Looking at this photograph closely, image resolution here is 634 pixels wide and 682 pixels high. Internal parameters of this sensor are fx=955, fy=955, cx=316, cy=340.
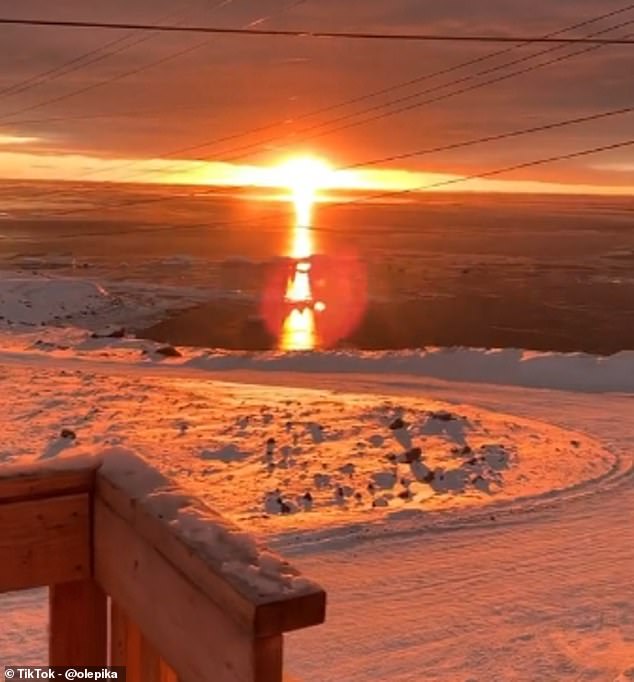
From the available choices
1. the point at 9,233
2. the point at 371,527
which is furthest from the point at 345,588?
the point at 9,233

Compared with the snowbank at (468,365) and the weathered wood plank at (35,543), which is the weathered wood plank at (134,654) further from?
the snowbank at (468,365)

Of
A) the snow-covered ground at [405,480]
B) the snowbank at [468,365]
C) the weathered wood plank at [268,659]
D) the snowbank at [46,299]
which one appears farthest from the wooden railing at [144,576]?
the snowbank at [46,299]

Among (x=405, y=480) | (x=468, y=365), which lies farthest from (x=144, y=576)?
(x=468, y=365)

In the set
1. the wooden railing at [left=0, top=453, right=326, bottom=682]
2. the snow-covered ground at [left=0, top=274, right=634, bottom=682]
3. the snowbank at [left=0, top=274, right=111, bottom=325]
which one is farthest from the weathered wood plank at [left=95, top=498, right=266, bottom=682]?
the snowbank at [left=0, top=274, right=111, bottom=325]

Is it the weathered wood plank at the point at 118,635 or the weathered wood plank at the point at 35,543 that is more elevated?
the weathered wood plank at the point at 35,543

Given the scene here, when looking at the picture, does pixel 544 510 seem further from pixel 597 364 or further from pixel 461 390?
pixel 597 364

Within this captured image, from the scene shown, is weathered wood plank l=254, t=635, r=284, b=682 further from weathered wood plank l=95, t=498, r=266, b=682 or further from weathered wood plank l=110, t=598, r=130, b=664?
weathered wood plank l=110, t=598, r=130, b=664
